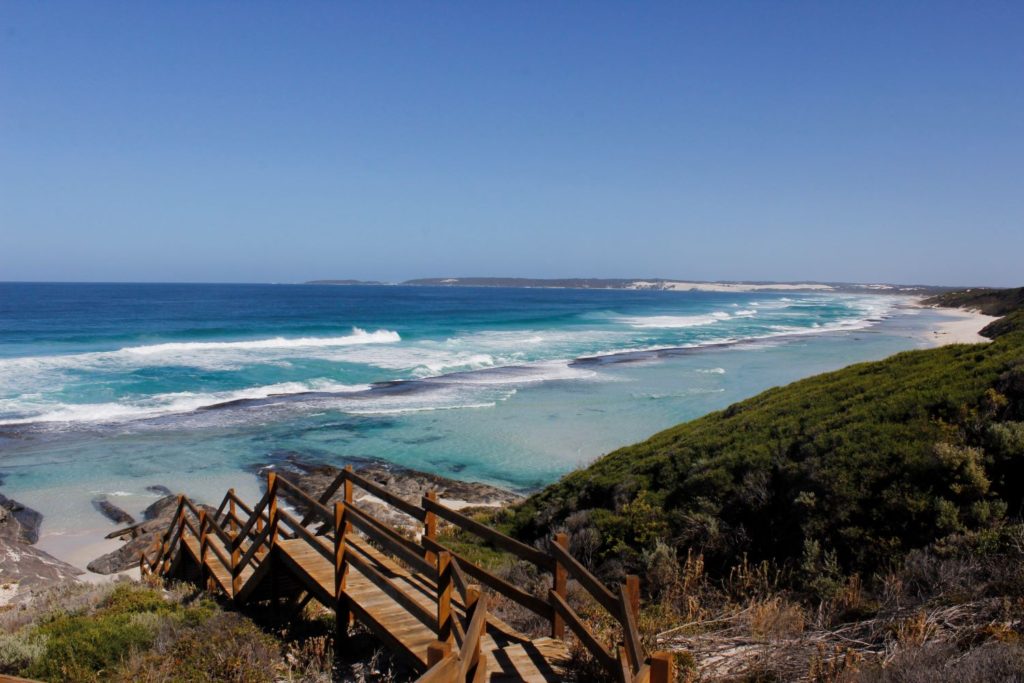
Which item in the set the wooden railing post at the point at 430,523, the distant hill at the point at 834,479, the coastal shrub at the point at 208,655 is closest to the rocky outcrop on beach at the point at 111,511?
the distant hill at the point at 834,479

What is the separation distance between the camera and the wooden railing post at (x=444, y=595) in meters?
4.86

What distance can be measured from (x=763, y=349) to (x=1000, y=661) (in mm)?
49984

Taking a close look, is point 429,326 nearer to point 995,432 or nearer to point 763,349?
point 763,349

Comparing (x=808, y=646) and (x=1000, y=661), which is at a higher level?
(x=1000, y=661)

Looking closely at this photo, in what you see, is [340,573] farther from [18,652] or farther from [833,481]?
[833,481]

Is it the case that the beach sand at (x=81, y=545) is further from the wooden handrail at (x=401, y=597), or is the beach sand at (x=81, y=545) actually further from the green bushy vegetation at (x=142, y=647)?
the wooden handrail at (x=401, y=597)

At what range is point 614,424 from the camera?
2505 cm

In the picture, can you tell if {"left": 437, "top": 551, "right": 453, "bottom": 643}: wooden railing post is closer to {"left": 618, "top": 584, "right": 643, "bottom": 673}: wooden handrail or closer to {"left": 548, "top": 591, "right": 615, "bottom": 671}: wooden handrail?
{"left": 548, "top": 591, "right": 615, "bottom": 671}: wooden handrail

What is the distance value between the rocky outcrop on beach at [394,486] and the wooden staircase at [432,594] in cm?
679

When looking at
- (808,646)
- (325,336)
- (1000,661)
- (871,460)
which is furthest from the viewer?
(325,336)

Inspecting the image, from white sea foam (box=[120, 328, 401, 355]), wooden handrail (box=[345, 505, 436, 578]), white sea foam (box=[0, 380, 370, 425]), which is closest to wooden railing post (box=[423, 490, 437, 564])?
wooden handrail (box=[345, 505, 436, 578])

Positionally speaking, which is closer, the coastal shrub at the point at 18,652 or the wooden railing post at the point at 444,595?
the wooden railing post at the point at 444,595

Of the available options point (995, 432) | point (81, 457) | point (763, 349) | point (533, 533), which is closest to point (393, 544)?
point (533, 533)

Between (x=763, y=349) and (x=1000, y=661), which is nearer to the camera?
(x=1000, y=661)
